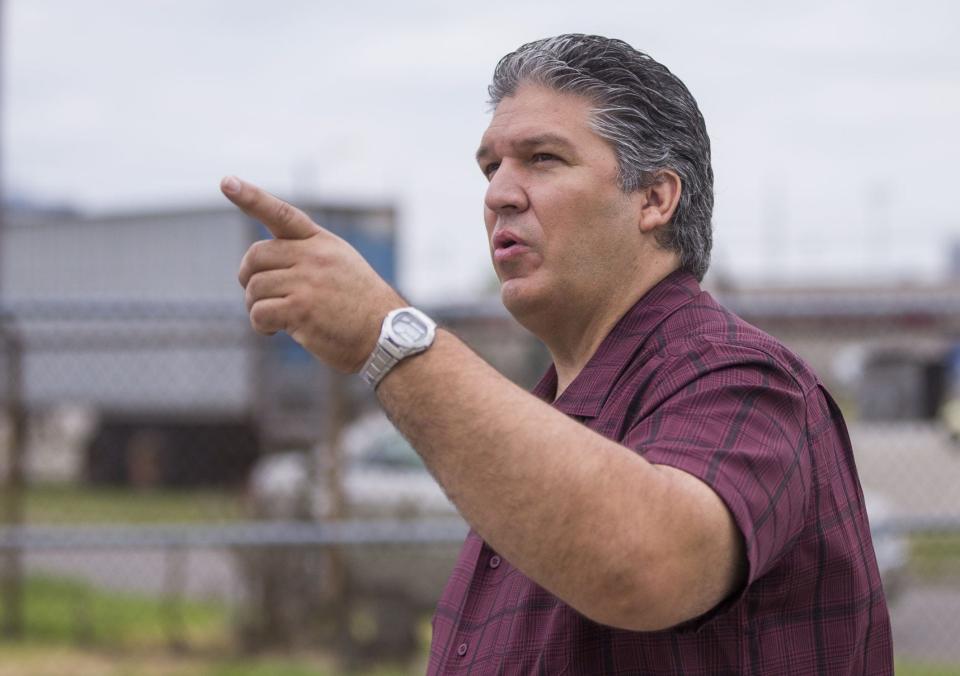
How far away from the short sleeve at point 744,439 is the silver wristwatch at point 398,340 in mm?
305

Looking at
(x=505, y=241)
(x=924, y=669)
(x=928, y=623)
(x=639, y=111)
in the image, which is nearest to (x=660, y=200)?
(x=639, y=111)

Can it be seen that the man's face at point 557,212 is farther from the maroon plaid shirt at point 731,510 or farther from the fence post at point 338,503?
the fence post at point 338,503

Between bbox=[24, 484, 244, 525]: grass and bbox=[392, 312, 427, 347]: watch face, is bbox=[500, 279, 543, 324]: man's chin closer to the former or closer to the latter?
bbox=[392, 312, 427, 347]: watch face

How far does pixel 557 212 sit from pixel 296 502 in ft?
14.0

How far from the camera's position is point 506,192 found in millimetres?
1947

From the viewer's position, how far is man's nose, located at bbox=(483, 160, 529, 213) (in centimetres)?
193

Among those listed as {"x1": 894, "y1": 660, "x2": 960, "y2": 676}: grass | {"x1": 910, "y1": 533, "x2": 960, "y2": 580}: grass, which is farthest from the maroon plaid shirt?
{"x1": 910, "y1": 533, "x2": 960, "y2": 580}: grass

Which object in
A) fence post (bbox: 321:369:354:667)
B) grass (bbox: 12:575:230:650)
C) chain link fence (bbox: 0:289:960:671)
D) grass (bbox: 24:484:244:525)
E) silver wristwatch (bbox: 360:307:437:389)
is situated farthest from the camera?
grass (bbox: 24:484:244:525)

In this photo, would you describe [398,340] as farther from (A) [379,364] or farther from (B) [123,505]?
(B) [123,505]

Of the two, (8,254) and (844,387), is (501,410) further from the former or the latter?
(8,254)

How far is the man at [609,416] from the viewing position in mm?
1438

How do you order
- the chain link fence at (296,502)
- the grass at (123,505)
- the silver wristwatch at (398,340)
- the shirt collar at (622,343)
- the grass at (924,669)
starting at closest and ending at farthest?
the silver wristwatch at (398,340) → the shirt collar at (622,343) → the chain link fence at (296,502) → the grass at (924,669) → the grass at (123,505)

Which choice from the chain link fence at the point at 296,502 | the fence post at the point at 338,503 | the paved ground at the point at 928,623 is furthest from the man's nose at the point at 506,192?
the paved ground at the point at 928,623

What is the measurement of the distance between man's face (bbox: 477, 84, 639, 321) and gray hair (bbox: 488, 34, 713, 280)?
0.02 m
